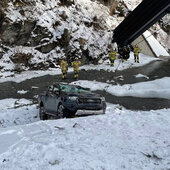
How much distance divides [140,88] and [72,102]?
36.4 ft

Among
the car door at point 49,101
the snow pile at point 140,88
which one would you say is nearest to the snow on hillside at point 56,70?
the snow pile at point 140,88

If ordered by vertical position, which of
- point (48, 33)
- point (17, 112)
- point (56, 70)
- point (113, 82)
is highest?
point (48, 33)

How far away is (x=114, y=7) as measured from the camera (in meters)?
42.0

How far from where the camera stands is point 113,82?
23641mm

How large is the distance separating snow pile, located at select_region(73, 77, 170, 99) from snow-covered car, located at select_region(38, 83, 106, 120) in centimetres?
794

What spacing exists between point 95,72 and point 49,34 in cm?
720

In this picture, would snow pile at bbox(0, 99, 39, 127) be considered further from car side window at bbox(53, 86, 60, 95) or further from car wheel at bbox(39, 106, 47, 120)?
car side window at bbox(53, 86, 60, 95)

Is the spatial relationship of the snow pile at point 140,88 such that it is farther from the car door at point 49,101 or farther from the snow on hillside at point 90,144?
the snow on hillside at point 90,144

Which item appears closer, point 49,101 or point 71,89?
point 71,89

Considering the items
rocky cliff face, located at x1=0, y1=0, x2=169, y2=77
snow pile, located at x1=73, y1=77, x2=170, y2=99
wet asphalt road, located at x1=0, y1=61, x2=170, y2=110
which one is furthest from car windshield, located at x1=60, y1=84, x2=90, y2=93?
rocky cliff face, located at x1=0, y1=0, x2=169, y2=77

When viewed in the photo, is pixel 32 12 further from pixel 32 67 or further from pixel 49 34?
pixel 32 67

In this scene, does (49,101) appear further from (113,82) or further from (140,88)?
(113,82)

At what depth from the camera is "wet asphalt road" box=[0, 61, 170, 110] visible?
16.9 meters

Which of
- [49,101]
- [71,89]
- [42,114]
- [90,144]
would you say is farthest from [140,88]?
[90,144]
